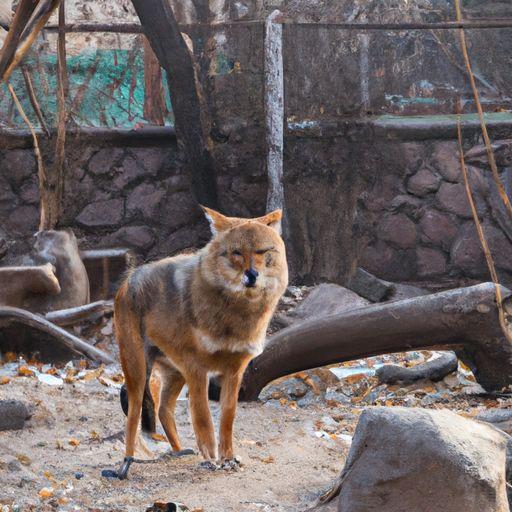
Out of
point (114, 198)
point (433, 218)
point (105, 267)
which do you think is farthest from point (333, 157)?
point (105, 267)

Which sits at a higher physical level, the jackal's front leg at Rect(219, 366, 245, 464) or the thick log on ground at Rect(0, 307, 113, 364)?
the jackal's front leg at Rect(219, 366, 245, 464)

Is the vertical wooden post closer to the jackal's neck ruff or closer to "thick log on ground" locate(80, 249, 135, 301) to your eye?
"thick log on ground" locate(80, 249, 135, 301)

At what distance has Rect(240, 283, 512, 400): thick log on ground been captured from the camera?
6.38 m

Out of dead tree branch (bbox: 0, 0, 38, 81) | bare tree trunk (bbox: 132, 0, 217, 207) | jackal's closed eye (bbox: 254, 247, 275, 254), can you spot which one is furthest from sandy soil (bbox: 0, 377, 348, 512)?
bare tree trunk (bbox: 132, 0, 217, 207)

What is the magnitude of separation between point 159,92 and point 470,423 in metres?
6.75

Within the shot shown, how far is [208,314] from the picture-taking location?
181 inches

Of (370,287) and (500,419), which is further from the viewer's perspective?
(370,287)

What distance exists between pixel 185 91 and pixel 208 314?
519 centimetres

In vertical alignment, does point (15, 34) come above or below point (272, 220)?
above

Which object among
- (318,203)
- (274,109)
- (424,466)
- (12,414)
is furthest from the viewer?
(318,203)

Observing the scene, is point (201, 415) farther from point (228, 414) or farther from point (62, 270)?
point (62, 270)

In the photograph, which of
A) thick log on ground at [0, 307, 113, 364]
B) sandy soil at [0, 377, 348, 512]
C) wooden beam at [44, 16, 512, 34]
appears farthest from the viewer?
wooden beam at [44, 16, 512, 34]

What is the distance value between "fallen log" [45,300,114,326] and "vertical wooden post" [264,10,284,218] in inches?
87.5

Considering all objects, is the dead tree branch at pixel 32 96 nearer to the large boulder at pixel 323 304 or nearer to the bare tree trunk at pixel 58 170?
the bare tree trunk at pixel 58 170
